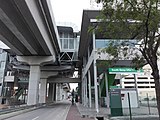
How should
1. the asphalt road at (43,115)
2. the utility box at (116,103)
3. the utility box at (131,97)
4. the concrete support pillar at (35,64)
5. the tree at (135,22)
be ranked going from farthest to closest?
the concrete support pillar at (35,64) < the utility box at (131,97) < the asphalt road at (43,115) < the utility box at (116,103) < the tree at (135,22)

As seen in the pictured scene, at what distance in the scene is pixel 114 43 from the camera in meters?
8.06

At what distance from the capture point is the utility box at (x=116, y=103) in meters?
13.6

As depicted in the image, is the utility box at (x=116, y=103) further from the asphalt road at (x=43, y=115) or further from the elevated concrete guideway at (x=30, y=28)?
the elevated concrete guideway at (x=30, y=28)

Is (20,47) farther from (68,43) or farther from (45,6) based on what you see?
(68,43)

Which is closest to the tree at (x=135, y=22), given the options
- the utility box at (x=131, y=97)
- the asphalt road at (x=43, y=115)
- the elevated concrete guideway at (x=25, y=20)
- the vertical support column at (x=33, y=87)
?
the elevated concrete guideway at (x=25, y=20)

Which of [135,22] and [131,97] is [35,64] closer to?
[131,97]

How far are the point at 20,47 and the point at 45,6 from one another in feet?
43.2

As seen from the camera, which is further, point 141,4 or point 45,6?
point 45,6

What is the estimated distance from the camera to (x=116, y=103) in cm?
1454

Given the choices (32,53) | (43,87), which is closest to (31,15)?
(32,53)

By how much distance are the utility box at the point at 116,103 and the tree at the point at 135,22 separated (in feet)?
23.5

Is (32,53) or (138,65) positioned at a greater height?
(32,53)

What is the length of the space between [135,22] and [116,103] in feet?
29.3

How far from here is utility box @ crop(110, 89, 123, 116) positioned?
13.6 meters
